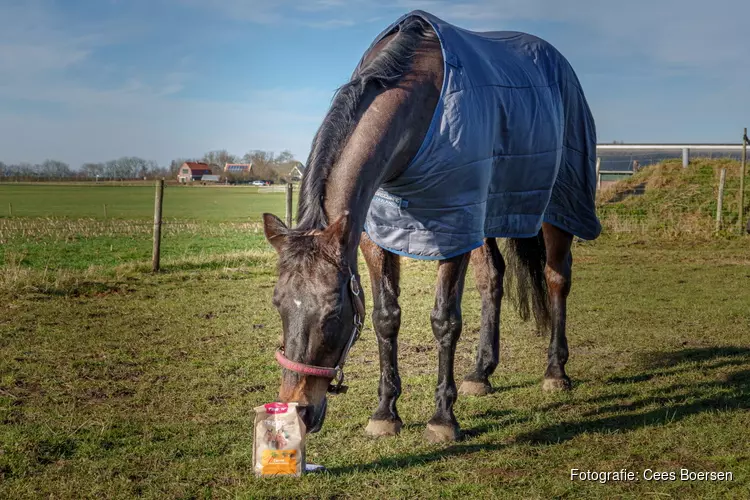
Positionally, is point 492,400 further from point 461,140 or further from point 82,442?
point 82,442

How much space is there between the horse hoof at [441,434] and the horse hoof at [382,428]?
209 mm

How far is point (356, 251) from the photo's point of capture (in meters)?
3.02

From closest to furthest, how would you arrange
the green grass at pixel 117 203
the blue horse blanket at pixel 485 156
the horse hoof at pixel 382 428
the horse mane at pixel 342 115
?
the horse mane at pixel 342 115, the blue horse blanket at pixel 485 156, the horse hoof at pixel 382 428, the green grass at pixel 117 203

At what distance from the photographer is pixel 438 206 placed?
3.69m

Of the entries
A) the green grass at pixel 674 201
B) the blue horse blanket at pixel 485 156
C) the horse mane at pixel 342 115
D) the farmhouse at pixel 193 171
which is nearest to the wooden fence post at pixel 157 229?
the blue horse blanket at pixel 485 156

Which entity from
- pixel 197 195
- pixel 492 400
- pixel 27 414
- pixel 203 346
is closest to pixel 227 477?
pixel 27 414

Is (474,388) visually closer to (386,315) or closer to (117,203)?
(386,315)

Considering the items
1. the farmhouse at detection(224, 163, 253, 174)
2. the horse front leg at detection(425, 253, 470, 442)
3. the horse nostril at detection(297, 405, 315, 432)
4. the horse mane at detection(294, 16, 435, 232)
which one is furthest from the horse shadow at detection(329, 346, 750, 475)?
the farmhouse at detection(224, 163, 253, 174)

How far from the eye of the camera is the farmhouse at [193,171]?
87312 millimetres

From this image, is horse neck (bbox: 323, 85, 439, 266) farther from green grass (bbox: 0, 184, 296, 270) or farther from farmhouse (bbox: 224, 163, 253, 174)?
farmhouse (bbox: 224, 163, 253, 174)

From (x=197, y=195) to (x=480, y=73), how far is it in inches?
2077

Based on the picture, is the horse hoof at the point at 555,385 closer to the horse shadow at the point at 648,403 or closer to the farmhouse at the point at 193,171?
the horse shadow at the point at 648,403

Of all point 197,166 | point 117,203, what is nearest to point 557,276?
point 117,203

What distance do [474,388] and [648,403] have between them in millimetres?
1230
